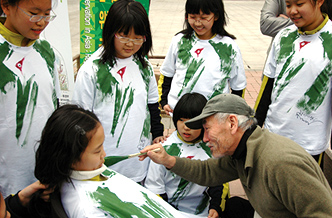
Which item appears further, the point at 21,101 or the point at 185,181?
the point at 185,181

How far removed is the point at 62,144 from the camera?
5.36 ft

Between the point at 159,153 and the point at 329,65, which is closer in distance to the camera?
the point at 159,153

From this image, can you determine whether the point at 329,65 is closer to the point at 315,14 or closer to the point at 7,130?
the point at 315,14

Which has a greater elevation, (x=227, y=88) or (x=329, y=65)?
(x=329, y=65)

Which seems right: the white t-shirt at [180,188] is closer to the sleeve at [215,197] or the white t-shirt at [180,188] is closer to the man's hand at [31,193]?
the sleeve at [215,197]

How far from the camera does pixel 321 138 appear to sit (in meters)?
2.70

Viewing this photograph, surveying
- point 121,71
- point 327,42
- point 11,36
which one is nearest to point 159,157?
point 121,71

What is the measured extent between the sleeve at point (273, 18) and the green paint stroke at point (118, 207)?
2.44 metres

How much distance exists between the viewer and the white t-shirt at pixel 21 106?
192 centimetres

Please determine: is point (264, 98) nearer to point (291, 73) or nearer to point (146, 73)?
point (291, 73)

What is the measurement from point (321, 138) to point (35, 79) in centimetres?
210

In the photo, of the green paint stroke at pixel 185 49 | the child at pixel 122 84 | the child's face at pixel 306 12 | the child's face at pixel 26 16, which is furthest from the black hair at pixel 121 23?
the child's face at pixel 306 12

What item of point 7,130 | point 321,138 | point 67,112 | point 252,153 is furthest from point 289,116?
point 7,130

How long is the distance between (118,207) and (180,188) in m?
0.88
